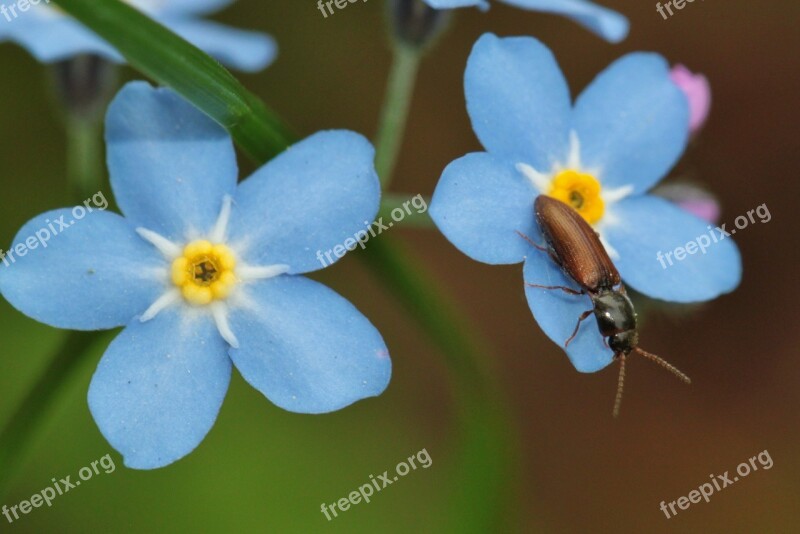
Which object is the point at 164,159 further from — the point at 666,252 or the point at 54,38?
the point at 666,252

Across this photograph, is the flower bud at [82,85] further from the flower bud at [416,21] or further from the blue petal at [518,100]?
the blue petal at [518,100]

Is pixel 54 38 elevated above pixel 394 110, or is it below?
above

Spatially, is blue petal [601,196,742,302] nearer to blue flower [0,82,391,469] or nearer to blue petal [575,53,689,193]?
blue petal [575,53,689,193]

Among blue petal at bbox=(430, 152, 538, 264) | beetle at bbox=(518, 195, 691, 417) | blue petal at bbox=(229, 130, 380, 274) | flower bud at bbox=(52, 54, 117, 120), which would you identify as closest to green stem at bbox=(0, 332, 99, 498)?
blue petal at bbox=(229, 130, 380, 274)

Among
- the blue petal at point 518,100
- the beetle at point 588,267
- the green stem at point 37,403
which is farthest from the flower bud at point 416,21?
the green stem at point 37,403

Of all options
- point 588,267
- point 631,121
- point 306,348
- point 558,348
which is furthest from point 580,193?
point 558,348

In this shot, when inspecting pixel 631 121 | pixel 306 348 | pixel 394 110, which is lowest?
pixel 306 348

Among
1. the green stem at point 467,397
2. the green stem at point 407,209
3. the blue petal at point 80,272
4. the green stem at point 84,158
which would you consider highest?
the green stem at point 84,158
